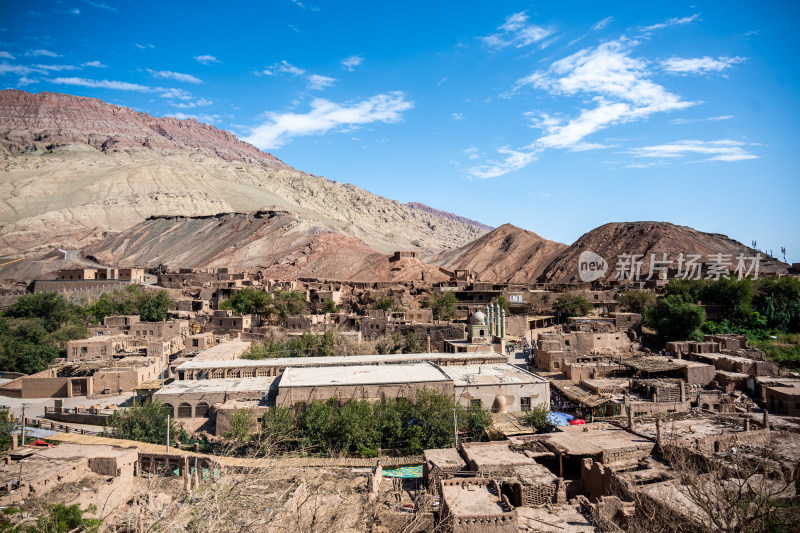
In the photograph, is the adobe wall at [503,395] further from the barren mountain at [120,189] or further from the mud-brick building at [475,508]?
the barren mountain at [120,189]

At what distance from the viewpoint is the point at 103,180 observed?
96.1 meters

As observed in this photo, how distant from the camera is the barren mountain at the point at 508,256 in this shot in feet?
214

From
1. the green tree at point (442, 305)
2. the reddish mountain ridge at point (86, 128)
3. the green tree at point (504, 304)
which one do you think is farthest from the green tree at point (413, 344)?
the reddish mountain ridge at point (86, 128)

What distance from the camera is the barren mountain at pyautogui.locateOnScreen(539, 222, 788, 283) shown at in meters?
55.3

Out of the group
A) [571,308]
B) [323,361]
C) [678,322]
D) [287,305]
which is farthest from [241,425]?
[571,308]

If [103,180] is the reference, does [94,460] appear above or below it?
below

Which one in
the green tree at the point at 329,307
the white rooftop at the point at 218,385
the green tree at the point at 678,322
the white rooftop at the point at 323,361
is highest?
the green tree at the point at 329,307

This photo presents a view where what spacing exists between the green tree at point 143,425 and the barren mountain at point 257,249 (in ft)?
117

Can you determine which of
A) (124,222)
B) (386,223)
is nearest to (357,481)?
(124,222)

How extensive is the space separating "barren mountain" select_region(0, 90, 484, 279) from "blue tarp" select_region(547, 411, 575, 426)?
56.2m

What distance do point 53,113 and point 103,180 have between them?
7799 centimetres

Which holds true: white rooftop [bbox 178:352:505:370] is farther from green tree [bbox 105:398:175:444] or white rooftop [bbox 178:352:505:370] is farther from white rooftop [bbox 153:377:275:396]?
green tree [bbox 105:398:175:444]

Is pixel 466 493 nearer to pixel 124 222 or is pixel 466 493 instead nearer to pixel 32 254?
pixel 32 254

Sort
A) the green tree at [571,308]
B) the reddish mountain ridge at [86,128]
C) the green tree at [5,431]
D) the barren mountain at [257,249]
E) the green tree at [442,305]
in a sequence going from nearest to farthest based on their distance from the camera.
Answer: the green tree at [5,431] → the green tree at [442,305] → the green tree at [571,308] → the barren mountain at [257,249] → the reddish mountain ridge at [86,128]
